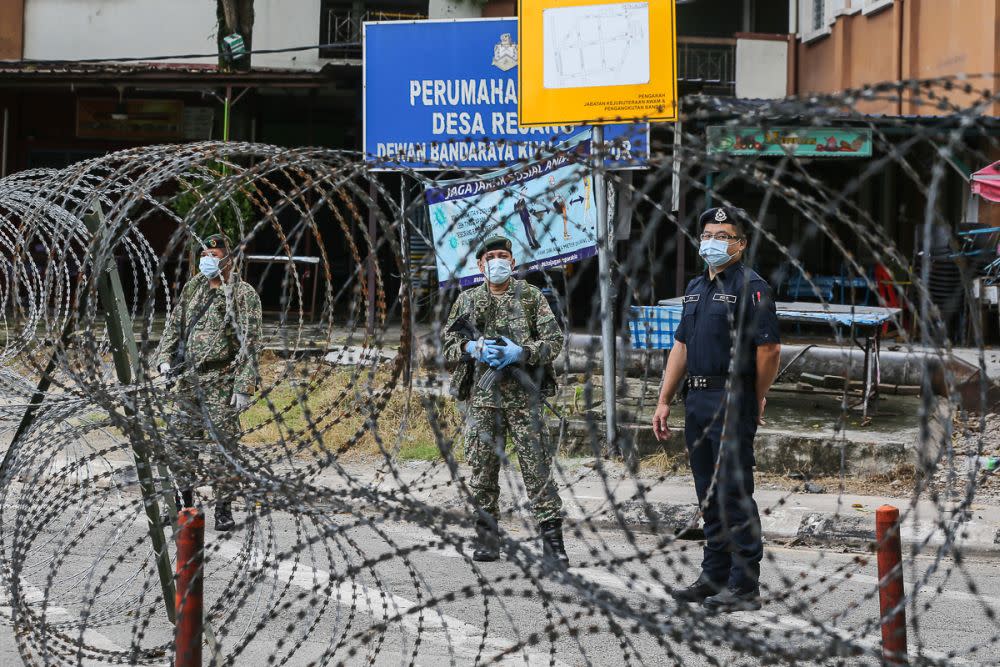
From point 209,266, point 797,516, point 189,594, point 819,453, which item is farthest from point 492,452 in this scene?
point 819,453

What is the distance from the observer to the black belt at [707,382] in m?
5.83

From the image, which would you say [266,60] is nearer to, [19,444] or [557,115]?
[557,115]

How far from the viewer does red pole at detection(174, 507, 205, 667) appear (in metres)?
3.56

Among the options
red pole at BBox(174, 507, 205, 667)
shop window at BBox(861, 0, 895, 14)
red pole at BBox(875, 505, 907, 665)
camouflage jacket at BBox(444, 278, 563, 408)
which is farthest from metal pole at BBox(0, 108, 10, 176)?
red pole at BBox(875, 505, 907, 665)

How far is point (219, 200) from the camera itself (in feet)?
13.0

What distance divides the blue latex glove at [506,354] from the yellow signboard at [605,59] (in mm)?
3381

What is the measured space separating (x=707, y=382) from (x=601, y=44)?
14.0 feet

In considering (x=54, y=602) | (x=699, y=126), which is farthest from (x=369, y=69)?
(x=54, y=602)

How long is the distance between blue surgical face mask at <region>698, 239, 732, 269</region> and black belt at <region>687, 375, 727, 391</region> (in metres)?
0.55

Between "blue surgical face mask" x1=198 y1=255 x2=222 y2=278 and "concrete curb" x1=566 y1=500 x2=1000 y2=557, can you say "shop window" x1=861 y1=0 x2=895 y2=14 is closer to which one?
"concrete curb" x1=566 y1=500 x2=1000 y2=557

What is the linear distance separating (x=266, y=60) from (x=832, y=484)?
14482mm

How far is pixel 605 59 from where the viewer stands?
9344 millimetres

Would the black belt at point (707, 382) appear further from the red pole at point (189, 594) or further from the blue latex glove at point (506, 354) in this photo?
the red pole at point (189, 594)

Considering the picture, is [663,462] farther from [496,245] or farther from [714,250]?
[714,250]
